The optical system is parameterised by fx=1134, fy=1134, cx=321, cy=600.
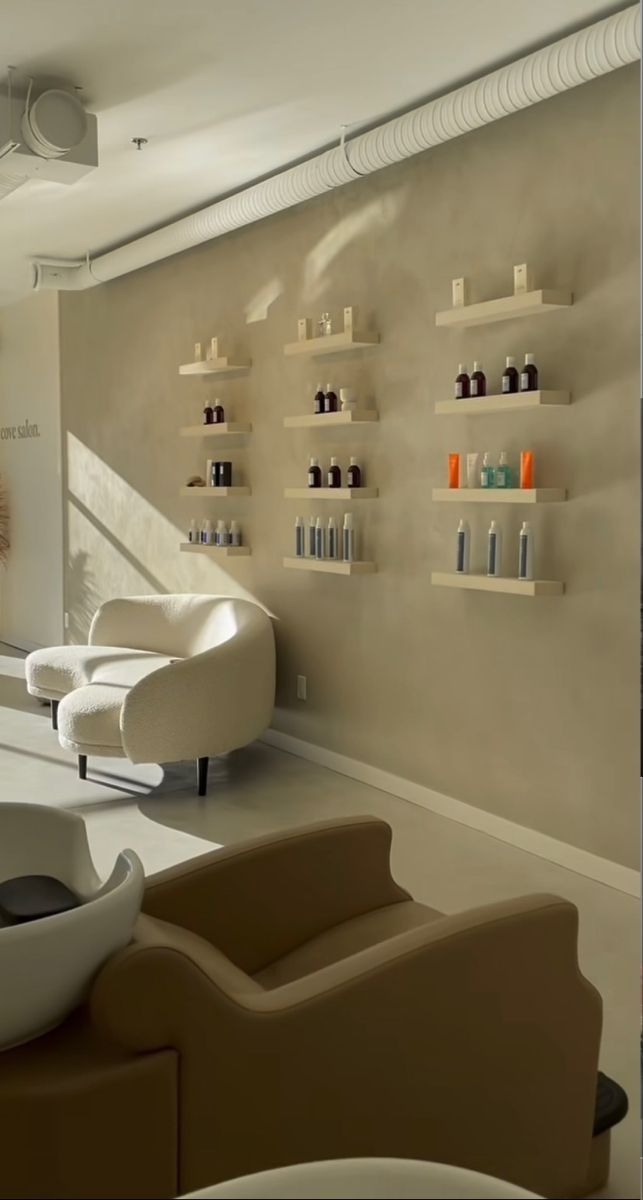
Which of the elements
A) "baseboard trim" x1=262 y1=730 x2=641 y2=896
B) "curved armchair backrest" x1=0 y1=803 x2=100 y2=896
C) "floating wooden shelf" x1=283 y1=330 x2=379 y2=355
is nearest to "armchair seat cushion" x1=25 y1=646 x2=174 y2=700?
"baseboard trim" x1=262 y1=730 x2=641 y2=896

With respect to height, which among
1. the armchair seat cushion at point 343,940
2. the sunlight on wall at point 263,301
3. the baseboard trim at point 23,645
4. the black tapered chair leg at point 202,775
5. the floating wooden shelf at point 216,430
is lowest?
the black tapered chair leg at point 202,775

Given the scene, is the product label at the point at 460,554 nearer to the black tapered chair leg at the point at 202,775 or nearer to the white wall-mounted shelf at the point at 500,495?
the white wall-mounted shelf at the point at 500,495

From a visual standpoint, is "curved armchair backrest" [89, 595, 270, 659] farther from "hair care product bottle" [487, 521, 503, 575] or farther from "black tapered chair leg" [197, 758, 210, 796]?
"hair care product bottle" [487, 521, 503, 575]

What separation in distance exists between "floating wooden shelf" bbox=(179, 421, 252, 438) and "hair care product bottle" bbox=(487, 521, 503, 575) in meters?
2.23

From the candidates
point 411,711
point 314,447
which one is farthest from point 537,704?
point 314,447

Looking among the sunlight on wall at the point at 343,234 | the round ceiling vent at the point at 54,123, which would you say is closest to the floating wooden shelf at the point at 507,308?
the sunlight on wall at the point at 343,234

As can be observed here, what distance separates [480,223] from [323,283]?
3.99 ft

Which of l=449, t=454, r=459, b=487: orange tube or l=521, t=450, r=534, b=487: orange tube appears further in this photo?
l=449, t=454, r=459, b=487: orange tube

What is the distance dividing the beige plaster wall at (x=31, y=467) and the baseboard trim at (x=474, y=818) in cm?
368

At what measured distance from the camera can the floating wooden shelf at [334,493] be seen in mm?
5262

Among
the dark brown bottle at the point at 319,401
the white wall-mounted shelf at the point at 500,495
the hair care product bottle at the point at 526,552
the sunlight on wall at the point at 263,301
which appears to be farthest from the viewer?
the sunlight on wall at the point at 263,301

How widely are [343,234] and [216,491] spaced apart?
64.6 inches

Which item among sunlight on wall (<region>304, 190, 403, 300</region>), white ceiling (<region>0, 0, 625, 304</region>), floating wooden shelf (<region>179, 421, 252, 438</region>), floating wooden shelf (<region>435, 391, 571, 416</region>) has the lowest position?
floating wooden shelf (<region>435, 391, 571, 416</region>)

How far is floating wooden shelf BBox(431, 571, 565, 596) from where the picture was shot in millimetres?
4184
